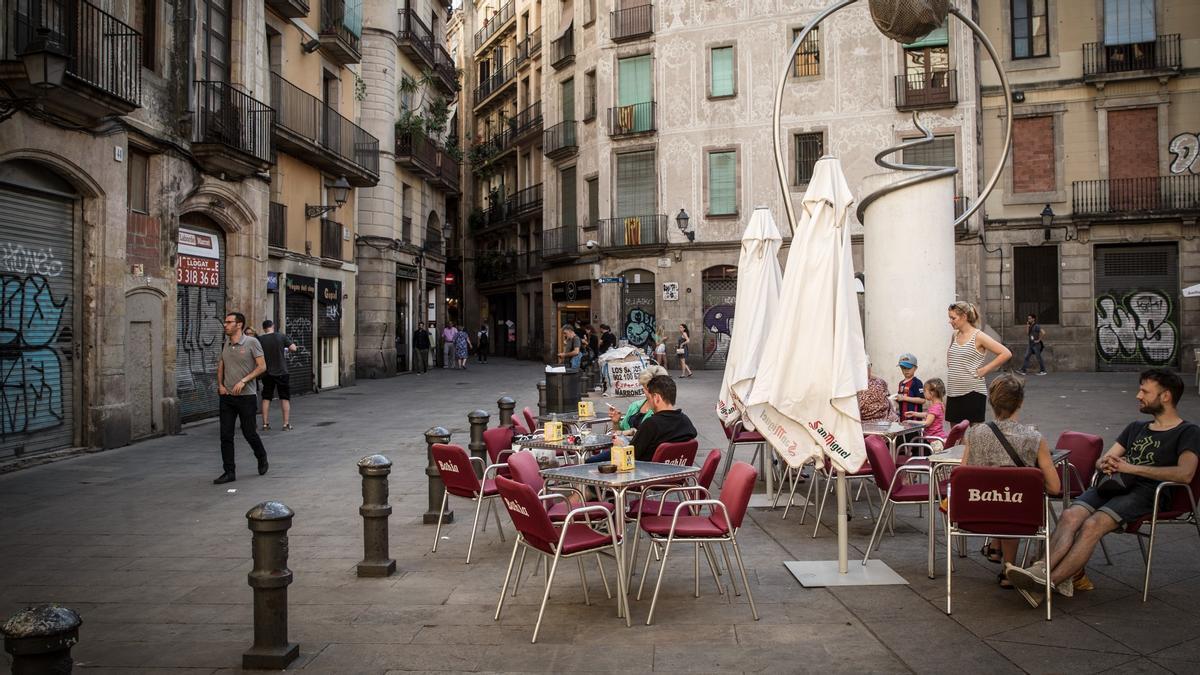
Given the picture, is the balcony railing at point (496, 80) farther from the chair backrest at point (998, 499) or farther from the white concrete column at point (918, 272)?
the chair backrest at point (998, 499)

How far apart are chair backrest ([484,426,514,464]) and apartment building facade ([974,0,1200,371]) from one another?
936 inches

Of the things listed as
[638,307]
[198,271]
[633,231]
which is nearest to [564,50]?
[633,231]

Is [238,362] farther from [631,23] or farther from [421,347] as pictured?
[631,23]

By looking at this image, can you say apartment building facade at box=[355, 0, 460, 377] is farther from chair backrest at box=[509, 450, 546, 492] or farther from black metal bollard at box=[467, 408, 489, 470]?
chair backrest at box=[509, 450, 546, 492]

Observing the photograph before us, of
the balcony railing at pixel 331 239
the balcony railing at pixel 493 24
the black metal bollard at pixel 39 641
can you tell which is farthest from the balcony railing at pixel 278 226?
the balcony railing at pixel 493 24

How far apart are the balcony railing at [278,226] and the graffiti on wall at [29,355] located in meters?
8.58

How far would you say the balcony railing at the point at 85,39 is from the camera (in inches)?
412

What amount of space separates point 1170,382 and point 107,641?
619 cm

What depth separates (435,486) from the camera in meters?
7.66

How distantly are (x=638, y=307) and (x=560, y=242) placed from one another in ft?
16.6

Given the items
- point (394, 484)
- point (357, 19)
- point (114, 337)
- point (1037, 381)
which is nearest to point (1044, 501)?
point (394, 484)

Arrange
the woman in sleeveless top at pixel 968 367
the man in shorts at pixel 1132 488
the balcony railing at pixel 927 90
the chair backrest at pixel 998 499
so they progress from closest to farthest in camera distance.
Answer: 1. the chair backrest at pixel 998 499
2. the man in shorts at pixel 1132 488
3. the woman in sleeveless top at pixel 968 367
4. the balcony railing at pixel 927 90

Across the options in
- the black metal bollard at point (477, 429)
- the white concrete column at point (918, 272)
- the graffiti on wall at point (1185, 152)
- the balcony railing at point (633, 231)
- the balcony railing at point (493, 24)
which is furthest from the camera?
the balcony railing at point (493, 24)

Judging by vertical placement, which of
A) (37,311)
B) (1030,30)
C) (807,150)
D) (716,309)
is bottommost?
(37,311)
